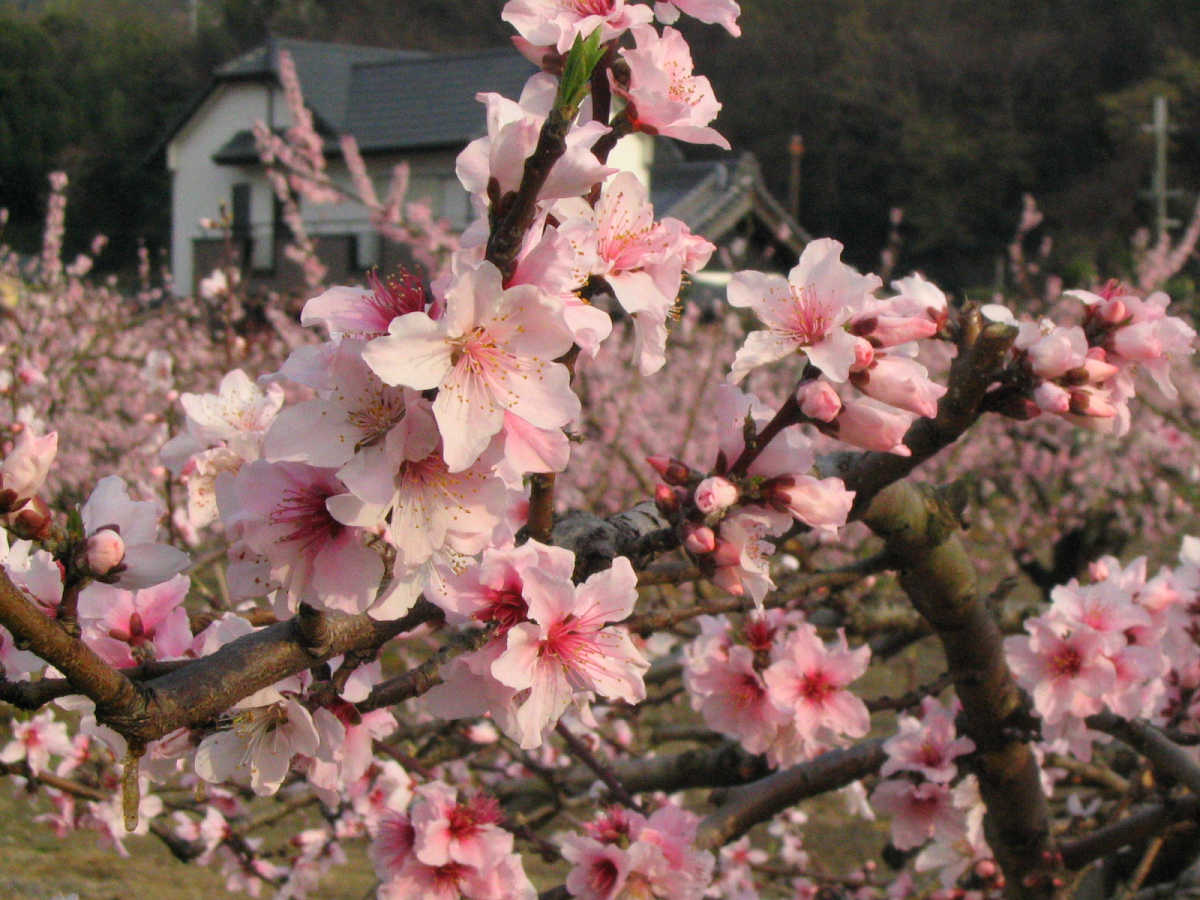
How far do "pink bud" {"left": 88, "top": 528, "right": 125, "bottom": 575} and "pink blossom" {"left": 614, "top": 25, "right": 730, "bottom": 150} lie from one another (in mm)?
564

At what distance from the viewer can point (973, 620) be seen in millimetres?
1713

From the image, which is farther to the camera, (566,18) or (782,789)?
(782,789)

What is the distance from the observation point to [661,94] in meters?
0.95

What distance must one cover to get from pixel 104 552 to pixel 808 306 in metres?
0.66

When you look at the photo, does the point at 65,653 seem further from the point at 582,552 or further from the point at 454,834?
the point at 454,834

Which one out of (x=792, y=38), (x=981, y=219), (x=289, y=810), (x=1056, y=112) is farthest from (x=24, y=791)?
(x=792, y=38)

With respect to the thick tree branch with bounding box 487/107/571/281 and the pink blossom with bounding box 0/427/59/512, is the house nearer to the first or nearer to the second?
the pink blossom with bounding box 0/427/59/512

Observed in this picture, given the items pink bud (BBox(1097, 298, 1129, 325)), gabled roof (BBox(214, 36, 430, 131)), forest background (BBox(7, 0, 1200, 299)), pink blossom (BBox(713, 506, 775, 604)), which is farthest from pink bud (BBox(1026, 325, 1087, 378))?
forest background (BBox(7, 0, 1200, 299))

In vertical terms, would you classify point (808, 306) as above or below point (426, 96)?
above

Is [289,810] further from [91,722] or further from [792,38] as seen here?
[792,38]

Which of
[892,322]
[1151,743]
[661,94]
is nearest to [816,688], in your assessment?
[1151,743]

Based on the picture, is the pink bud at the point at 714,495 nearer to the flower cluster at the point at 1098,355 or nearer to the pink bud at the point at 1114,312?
the flower cluster at the point at 1098,355

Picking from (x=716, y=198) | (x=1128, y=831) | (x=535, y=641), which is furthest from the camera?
(x=716, y=198)

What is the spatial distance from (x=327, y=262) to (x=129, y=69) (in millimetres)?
30774
